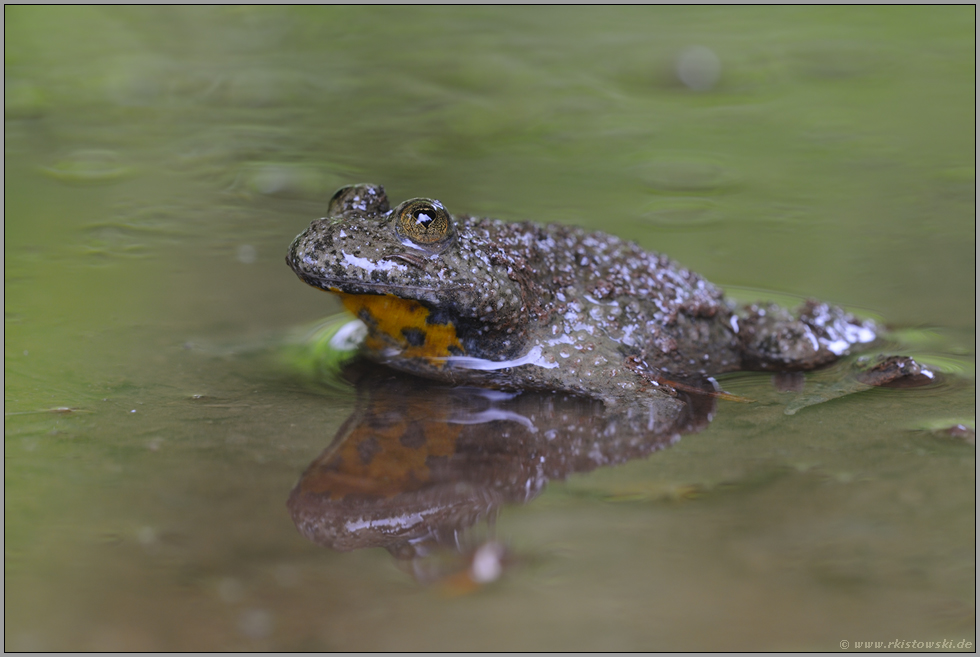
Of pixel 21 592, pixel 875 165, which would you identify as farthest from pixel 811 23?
pixel 21 592

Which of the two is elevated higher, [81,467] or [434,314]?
[434,314]

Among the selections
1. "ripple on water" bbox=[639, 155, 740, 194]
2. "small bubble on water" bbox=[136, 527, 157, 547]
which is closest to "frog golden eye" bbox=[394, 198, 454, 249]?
"small bubble on water" bbox=[136, 527, 157, 547]

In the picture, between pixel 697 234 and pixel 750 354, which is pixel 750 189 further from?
pixel 750 354

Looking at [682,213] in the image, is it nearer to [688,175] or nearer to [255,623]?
[688,175]

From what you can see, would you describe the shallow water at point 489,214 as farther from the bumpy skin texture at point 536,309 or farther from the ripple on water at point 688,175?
the bumpy skin texture at point 536,309

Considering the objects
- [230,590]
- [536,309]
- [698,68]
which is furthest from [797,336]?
[698,68]

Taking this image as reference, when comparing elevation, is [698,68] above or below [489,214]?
above
